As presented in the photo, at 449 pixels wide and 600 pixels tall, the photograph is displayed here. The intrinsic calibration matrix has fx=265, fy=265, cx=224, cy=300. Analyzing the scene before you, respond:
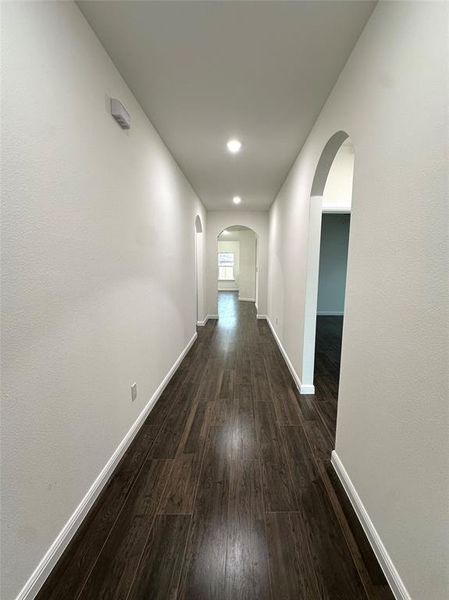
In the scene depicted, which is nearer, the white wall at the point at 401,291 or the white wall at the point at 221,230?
the white wall at the point at 401,291

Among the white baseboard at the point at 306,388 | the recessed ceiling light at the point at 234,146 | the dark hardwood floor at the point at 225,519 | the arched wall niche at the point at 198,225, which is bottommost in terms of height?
the dark hardwood floor at the point at 225,519

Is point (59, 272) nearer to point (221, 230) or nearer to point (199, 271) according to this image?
point (199, 271)

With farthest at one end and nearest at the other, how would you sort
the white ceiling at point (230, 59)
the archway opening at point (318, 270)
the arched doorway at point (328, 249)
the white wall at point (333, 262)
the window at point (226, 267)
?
1. the window at point (226, 267)
2. the white wall at point (333, 262)
3. the arched doorway at point (328, 249)
4. the archway opening at point (318, 270)
5. the white ceiling at point (230, 59)

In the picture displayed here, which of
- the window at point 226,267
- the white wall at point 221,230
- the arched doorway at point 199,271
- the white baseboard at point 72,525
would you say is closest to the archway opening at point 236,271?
the window at point 226,267

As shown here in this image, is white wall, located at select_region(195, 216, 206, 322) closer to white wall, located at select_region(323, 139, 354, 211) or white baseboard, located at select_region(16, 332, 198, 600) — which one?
white wall, located at select_region(323, 139, 354, 211)

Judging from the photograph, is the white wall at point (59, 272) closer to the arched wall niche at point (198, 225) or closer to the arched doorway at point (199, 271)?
the arched wall niche at point (198, 225)

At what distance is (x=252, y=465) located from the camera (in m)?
1.82

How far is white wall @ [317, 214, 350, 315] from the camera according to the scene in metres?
6.79

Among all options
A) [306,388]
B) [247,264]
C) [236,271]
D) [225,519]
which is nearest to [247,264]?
[247,264]

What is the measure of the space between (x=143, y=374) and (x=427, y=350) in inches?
79.2

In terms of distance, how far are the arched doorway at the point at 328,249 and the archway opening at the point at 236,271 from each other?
77.2 inches

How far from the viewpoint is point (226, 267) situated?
12516 mm

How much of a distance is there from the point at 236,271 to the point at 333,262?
5881 mm

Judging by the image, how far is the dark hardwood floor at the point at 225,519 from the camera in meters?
1.14
